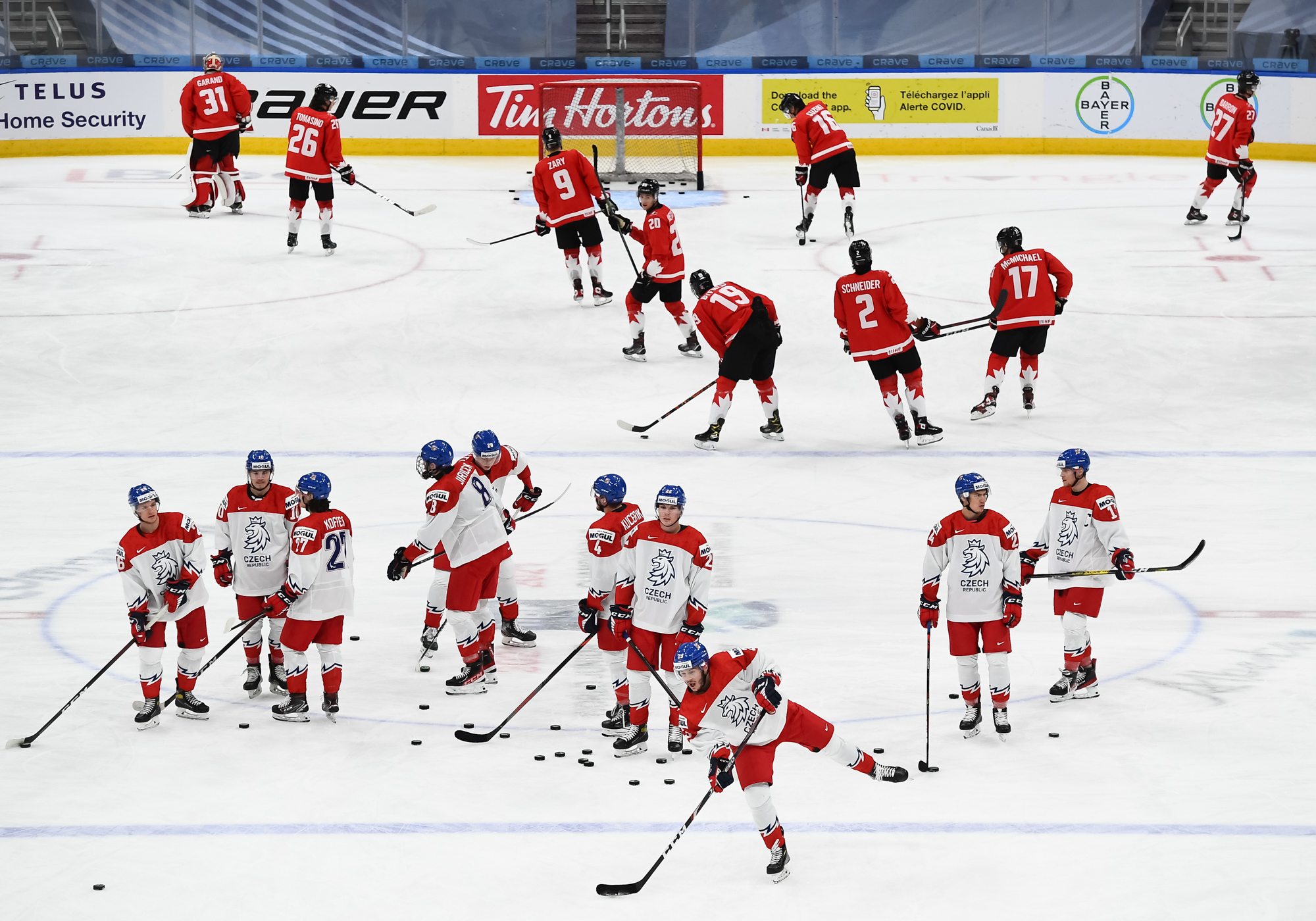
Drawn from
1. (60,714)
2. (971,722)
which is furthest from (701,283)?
(60,714)

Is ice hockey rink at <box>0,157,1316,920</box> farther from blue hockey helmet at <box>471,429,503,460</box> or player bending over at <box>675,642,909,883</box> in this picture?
blue hockey helmet at <box>471,429,503,460</box>

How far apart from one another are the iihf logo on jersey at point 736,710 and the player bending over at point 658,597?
0.83 meters

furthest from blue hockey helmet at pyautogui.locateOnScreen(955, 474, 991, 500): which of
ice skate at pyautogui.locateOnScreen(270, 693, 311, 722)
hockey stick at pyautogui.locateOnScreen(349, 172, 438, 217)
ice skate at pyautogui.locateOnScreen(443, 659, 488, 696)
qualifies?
hockey stick at pyautogui.locateOnScreen(349, 172, 438, 217)

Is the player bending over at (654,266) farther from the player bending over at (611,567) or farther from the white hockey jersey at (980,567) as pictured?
the white hockey jersey at (980,567)

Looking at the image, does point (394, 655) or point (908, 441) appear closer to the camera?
point (394, 655)

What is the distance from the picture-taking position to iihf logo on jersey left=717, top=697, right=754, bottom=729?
5660 millimetres

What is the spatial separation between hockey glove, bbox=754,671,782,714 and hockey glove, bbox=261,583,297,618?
2228mm

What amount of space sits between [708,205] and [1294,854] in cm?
1249

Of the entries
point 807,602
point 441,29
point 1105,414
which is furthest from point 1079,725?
point 441,29

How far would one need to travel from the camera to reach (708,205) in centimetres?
1733

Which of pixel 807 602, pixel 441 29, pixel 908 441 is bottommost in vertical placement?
pixel 807 602

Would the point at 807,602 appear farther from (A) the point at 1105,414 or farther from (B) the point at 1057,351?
(B) the point at 1057,351

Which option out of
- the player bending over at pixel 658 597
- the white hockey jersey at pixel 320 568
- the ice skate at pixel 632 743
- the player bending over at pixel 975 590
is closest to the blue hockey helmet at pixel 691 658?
the player bending over at pixel 658 597

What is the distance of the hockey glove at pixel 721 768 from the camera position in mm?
5469
